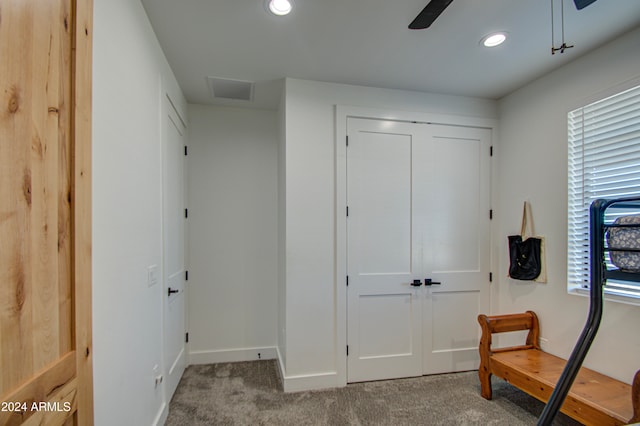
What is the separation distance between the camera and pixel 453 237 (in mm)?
2920

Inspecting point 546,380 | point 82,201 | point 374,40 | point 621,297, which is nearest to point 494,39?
point 374,40

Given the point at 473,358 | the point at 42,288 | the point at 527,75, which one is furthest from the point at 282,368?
the point at 527,75

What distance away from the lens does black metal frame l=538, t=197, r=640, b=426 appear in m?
1.30

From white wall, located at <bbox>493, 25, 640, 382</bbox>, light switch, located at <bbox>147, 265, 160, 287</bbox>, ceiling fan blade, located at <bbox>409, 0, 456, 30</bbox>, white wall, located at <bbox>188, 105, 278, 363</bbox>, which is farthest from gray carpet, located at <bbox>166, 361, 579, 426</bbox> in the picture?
ceiling fan blade, located at <bbox>409, 0, 456, 30</bbox>

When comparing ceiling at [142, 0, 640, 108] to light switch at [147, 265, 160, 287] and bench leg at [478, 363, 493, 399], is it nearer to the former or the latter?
light switch at [147, 265, 160, 287]

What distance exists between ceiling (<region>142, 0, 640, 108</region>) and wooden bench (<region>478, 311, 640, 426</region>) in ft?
7.02

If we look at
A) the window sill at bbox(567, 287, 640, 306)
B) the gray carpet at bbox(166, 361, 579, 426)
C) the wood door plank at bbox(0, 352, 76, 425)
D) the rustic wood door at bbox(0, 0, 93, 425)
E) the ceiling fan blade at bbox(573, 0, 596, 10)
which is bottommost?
the gray carpet at bbox(166, 361, 579, 426)

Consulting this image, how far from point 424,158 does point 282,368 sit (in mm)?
2441

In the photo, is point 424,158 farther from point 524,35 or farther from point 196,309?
point 196,309

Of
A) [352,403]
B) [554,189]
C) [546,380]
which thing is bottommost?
[352,403]

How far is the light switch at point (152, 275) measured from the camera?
6.02 ft

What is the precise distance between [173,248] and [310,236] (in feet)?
3.93

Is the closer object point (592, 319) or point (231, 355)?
point (592, 319)

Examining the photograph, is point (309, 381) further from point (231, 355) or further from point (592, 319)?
point (592, 319)
